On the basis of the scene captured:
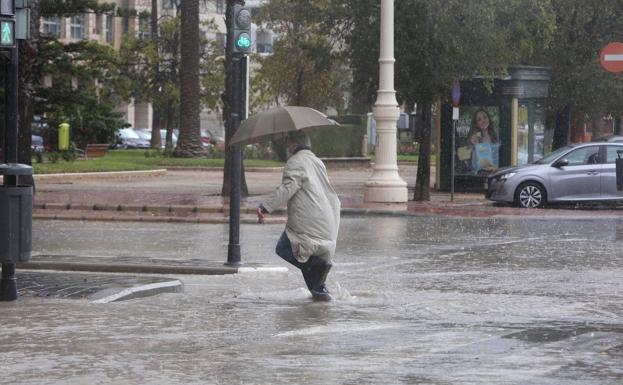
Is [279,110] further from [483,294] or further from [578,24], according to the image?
[578,24]

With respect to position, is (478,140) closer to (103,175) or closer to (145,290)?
(103,175)

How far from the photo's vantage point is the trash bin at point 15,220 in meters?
11.6

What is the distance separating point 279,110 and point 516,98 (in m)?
20.1

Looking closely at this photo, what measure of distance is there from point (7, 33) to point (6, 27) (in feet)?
0.18

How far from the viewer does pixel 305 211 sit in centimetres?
1216

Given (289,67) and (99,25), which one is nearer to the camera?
(289,67)

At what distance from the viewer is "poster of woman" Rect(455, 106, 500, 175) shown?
32.4 metres

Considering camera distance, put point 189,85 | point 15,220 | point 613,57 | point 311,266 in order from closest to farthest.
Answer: point 15,220, point 311,266, point 613,57, point 189,85

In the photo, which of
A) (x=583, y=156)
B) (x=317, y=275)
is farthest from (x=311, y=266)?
(x=583, y=156)

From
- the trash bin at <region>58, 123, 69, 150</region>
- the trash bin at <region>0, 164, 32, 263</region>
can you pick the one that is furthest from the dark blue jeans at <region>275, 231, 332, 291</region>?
the trash bin at <region>58, 123, 69, 150</region>

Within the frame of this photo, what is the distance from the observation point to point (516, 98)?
106 ft

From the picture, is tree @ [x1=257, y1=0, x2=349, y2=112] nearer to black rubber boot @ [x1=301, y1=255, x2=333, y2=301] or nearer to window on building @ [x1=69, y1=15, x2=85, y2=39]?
window on building @ [x1=69, y1=15, x2=85, y2=39]

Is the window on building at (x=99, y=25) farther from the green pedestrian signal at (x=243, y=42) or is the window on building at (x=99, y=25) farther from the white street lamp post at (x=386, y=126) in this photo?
the green pedestrian signal at (x=243, y=42)

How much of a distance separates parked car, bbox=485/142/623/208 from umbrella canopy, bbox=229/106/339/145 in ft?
51.9
